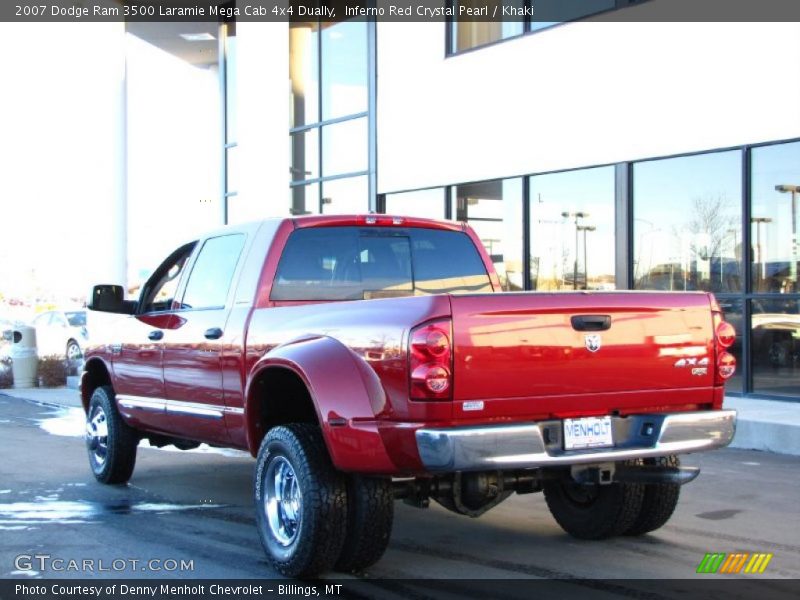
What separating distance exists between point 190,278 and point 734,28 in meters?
8.44

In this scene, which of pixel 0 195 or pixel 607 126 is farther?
pixel 0 195

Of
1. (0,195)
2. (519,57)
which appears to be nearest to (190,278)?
(519,57)

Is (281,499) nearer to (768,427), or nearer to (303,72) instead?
(768,427)

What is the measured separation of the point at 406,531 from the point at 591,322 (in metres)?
2.27

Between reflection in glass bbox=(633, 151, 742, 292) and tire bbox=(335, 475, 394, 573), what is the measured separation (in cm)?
882

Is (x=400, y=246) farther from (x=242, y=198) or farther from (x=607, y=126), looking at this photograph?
(x=242, y=198)

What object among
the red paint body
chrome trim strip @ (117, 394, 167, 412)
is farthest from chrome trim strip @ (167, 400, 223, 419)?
the red paint body

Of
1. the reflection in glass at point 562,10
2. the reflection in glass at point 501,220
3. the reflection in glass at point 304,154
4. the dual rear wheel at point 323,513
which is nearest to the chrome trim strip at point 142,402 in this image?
the dual rear wheel at point 323,513

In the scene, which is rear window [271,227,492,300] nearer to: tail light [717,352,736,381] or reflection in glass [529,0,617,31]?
tail light [717,352,736,381]

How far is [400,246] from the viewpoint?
7062 millimetres

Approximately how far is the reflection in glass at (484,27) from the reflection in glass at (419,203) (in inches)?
95.0

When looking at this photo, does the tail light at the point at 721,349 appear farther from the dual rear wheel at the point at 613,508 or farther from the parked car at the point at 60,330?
the parked car at the point at 60,330

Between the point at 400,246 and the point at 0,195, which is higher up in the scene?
the point at 0,195

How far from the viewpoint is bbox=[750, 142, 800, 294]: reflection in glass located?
1254 cm
